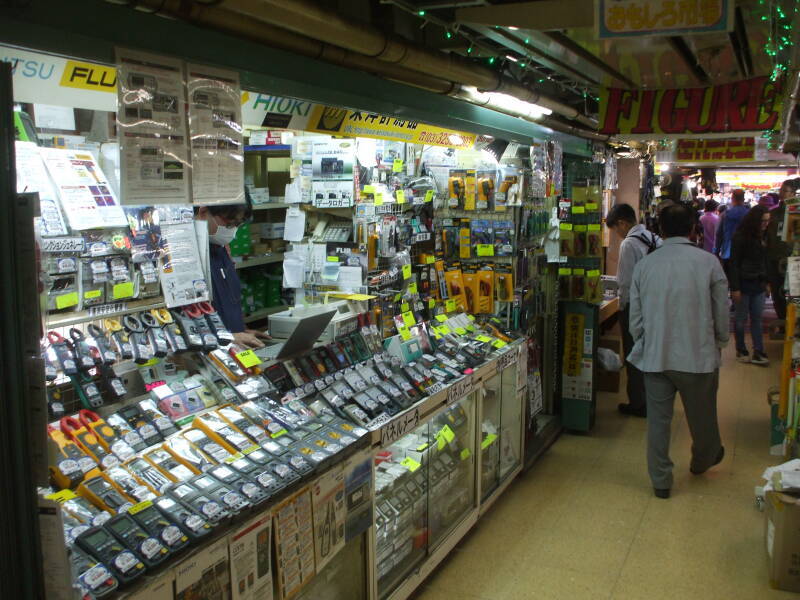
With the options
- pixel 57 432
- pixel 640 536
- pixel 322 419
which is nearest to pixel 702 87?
pixel 640 536

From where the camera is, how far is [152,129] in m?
2.38

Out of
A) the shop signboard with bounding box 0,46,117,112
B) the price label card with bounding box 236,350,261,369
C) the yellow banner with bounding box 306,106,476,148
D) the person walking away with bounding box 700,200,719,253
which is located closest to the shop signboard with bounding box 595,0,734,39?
the yellow banner with bounding box 306,106,476,148

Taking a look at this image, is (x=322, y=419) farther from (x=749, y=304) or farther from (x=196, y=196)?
(x=749, y=304)

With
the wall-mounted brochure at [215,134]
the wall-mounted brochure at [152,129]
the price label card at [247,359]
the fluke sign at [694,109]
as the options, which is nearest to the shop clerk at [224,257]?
the price label card at [247,359]

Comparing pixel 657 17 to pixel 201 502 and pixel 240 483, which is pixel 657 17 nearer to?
pixel 240 483

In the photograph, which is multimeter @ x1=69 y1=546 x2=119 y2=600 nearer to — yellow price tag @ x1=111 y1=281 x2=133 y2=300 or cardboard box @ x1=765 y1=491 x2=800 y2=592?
yellow price tag @ x1=111 y1=281 x2=133 y2=300

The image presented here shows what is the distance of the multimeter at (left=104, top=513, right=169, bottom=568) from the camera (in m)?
2.02

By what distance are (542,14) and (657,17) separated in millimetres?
538

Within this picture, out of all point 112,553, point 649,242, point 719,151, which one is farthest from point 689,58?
point 719,151

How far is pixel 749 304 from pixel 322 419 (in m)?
7.30

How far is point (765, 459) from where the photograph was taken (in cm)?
568

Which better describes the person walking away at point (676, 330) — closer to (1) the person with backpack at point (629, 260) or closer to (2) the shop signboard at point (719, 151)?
(1) the person with backpack at point (629, 260)

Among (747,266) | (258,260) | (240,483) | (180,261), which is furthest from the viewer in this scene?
(747,266)

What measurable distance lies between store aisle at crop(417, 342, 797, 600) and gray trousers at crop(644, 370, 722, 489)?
266mm
